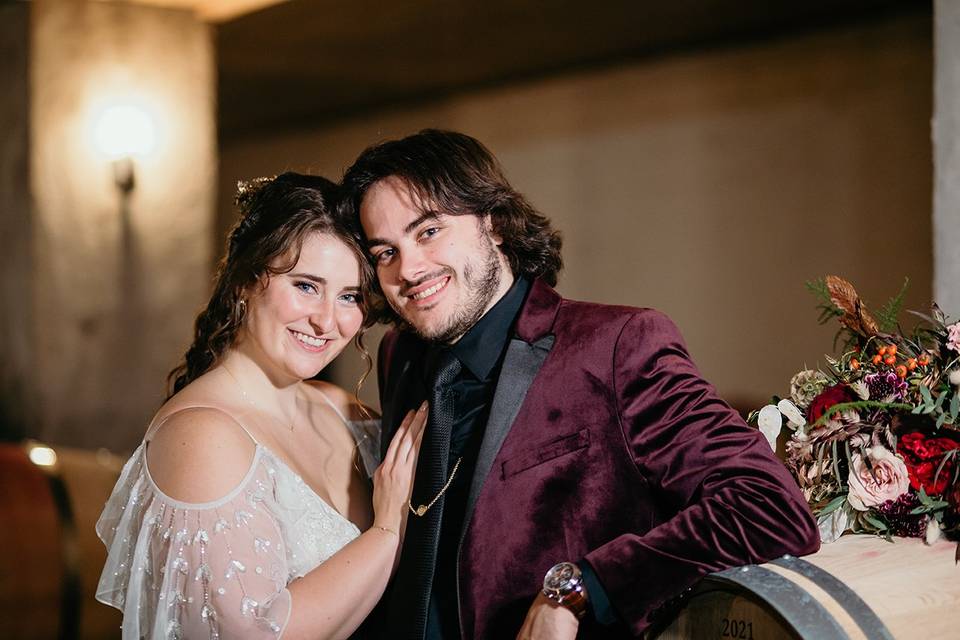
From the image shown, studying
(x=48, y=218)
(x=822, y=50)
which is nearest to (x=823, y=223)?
(x=822, y=50)

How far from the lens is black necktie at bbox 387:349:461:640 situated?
229 centimetres

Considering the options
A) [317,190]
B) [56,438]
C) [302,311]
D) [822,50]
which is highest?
[822,50]

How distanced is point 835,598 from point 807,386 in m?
0.59

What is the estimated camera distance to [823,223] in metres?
6.28

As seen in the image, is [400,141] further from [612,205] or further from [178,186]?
[612,205]

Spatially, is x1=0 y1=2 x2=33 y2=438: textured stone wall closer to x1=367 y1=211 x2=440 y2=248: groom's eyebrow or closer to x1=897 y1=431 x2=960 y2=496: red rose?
x1=367 y1=211 x2=440 y2=248: groom's eyebrow

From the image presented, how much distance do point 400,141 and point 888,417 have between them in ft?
4.13

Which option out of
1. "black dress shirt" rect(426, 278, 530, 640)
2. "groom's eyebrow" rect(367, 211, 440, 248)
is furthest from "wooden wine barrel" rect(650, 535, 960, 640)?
"groom's eyebrow" rect(367, 211, 440, 248)

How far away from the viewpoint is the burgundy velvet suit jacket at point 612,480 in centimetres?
194

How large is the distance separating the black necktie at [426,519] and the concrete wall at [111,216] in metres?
3.69

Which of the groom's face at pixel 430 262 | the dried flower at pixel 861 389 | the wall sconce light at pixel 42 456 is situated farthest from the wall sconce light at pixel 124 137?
the dried flower at pixel 861 389

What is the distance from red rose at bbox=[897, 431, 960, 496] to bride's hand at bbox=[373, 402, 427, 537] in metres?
1.04

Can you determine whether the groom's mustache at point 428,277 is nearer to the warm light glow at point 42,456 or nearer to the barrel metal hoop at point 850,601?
the barrel metal hoop at point 850,601

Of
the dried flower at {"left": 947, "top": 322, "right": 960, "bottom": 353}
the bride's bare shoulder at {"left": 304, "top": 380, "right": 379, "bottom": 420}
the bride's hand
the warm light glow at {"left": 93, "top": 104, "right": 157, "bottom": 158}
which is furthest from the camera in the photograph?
the warm light glow at {"left": 93, "top": 104, "right": 157, "bottom": 158}
